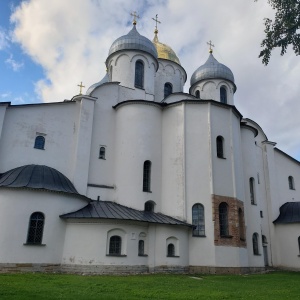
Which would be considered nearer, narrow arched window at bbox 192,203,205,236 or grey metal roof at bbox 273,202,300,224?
narrow arched window at bbox 192,203,205,236

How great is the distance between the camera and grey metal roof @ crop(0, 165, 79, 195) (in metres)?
15.5

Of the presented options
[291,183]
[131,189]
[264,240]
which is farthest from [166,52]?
[264,240]

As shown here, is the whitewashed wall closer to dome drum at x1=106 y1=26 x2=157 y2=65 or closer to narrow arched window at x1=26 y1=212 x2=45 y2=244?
narrow arched window at x1=26 y1=212 x2=45 y2=244

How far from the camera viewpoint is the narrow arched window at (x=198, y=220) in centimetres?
1803

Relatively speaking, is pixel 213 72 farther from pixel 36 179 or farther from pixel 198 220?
pixel 36 179

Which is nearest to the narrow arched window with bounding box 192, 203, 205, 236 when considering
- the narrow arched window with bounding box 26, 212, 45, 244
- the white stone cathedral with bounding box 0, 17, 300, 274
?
the white stone cathedral with bounding box 0, 17, 300, 274

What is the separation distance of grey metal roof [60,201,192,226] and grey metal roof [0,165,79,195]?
4.03 feet

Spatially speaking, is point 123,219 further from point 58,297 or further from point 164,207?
point 58,297

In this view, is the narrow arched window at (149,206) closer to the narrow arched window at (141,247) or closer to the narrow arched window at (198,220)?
the narrow arched window at (198,220)

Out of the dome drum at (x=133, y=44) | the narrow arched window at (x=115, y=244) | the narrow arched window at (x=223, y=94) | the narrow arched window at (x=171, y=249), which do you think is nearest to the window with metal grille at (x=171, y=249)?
the narrow arched window at (x=171, y=249)

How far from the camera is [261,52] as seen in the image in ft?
36.1

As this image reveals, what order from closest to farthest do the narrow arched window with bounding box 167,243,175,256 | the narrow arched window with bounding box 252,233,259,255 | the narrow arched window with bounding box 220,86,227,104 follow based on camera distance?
the narrow arched window with bounding box 167,243,175,256, the narrow arched window with bounding box 252,233,259,255, the narrow arched window with bounding box 220,86,227,104

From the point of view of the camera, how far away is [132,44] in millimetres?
24516

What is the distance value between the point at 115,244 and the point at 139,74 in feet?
42.8
